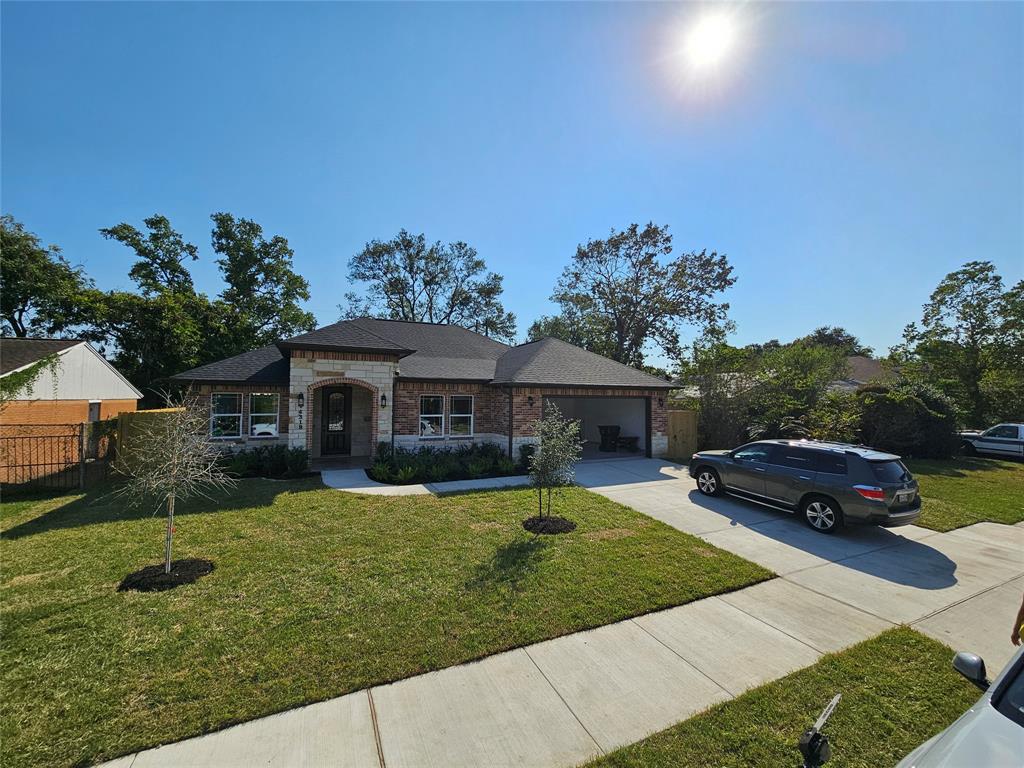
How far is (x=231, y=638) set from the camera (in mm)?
4133

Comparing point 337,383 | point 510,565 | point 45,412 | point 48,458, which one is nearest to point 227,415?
point 337,383

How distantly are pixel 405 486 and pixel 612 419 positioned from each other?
1140cm

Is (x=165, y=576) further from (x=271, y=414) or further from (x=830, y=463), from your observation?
(x=830, y=463)

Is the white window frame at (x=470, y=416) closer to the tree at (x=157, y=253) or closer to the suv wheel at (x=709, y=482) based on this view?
the suv wheel at (x=709, y=482)

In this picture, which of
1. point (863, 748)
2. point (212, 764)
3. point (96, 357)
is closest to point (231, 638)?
point (212, 764)

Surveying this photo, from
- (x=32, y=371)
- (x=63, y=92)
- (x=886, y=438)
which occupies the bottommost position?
(x=886, y=438)

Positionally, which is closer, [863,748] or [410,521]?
[863,748]

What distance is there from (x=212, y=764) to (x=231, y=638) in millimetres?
1544

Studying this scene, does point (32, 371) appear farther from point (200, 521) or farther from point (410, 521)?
point (410, 521)

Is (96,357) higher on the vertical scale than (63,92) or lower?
lower

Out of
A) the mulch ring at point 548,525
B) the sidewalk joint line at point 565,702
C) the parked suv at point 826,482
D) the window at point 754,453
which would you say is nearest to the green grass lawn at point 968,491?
the parked suv at point 826,482

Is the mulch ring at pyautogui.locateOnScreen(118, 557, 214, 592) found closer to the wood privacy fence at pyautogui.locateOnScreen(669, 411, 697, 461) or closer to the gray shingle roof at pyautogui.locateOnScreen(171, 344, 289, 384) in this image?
the gray shingle roof at pyautogui.locateOnScreen(171, 344, 289, 384)

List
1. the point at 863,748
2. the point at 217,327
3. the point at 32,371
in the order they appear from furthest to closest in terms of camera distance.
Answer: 1. the point at 217,327
2. the point at 32,371
3. the point at 863,748

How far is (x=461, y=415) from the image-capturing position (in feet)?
49.6
